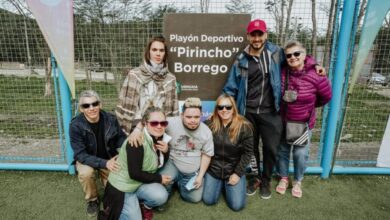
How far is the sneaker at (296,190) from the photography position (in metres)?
3.33

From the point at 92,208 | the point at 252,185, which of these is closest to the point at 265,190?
the point at 252,185

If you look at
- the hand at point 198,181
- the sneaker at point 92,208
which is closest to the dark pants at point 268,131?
the hand at point 198,181

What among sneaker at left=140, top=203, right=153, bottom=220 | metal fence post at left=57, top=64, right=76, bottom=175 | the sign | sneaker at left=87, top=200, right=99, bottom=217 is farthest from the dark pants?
metal fence post at left=57, top=64, right=76, bottom=175

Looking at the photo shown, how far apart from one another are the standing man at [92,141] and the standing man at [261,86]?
140 cm

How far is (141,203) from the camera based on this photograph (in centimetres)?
285

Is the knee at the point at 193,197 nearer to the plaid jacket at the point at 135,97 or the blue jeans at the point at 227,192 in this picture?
the blue jeans at the point at 227,192

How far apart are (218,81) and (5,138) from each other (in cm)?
424

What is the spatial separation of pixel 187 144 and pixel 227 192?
0.71 m

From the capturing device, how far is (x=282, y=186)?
3418 millimetres

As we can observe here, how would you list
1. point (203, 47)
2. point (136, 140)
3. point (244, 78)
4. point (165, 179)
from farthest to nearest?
point (203, 47) < point (244, 78) < point (165, 179) < point (136, 140)

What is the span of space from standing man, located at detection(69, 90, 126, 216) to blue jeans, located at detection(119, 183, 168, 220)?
32cm

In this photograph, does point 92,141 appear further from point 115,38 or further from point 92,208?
point 115,38

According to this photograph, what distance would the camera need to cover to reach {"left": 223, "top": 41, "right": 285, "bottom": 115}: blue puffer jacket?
9.84ft

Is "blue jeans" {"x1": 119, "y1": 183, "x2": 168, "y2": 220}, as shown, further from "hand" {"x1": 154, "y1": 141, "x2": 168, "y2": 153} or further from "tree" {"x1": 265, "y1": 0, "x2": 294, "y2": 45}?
"tree" {"x1": 265, "y1": 0, "x2": 294, "y2": 45}
